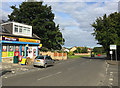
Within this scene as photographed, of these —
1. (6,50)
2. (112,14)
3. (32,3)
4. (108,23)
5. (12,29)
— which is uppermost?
(32,3)

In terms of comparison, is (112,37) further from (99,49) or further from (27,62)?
(99,49)

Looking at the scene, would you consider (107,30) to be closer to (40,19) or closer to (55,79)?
(40,19)

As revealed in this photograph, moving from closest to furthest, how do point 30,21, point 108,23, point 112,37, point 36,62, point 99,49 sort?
point 36,62
point 112,37
point 108,23
point 30,21
point 99,49

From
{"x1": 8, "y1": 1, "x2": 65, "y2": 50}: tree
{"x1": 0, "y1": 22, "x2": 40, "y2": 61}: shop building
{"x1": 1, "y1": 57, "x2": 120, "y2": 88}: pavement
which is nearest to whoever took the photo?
{"x1": 1, "y1": 57, "x2": 120, "y2": 88}: pavement

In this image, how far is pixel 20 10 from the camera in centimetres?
3969

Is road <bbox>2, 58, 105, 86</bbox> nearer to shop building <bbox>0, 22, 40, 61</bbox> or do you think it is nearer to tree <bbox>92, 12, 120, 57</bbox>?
shop building <bbox>0, 22, 40, 61</bbox>

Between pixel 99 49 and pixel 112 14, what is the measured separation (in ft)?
214

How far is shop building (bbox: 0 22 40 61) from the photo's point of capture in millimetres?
22219

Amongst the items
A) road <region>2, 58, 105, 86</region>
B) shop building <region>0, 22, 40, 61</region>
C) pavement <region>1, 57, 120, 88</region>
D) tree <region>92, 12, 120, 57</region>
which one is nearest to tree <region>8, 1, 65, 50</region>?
shop building <region>0, 22, 40, 61</region>

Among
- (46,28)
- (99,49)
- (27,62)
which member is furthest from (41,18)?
(99,49)

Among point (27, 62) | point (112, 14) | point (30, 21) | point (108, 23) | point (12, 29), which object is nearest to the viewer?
point (27, 62)

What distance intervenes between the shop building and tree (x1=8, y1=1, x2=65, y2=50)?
7.14 meters

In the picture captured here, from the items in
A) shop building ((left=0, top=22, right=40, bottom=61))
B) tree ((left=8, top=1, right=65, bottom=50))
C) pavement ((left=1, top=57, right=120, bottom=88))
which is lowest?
pavement ((left=1, top=57, right=120, bottom=88))

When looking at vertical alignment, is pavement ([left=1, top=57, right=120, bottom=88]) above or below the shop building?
below
